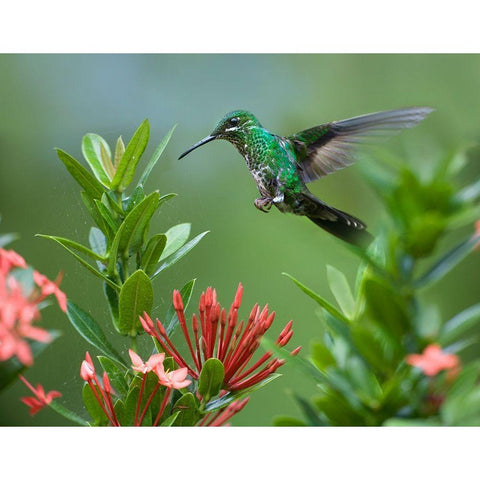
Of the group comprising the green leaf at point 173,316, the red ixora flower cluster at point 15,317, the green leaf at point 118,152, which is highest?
the green leaf at point 118,152

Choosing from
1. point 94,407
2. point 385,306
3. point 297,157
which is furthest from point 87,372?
point 297,157

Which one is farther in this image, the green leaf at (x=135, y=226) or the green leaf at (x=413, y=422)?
the green leaf at (x=135, y=226)

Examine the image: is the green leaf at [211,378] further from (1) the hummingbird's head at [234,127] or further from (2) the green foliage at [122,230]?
(1) the hummingbird's head at [234,127]

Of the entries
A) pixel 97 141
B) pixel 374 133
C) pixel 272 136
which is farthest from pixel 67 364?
pixel 374 133

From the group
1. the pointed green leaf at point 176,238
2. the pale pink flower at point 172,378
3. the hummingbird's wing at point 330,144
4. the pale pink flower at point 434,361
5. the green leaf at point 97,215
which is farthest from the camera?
the hummingbird's wing at point 330,144

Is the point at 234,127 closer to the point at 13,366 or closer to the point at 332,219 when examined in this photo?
the point at 332,219

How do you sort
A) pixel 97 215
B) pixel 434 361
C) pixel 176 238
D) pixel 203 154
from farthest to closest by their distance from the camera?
→ pixel 203 154 → pixel 176 238 → pixel 97 215 → pixel 434 361

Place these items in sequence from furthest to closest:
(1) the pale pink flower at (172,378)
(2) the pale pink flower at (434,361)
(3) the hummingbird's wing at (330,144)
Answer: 1. (3) the hummingbird's wing at (330,144)
2. (1) the pale pink flower at (172,378)
3. (2) the pale pink flower at (434,361)

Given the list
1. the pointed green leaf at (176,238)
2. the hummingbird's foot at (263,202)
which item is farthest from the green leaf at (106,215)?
the hummingbird's foot at (263,202)
